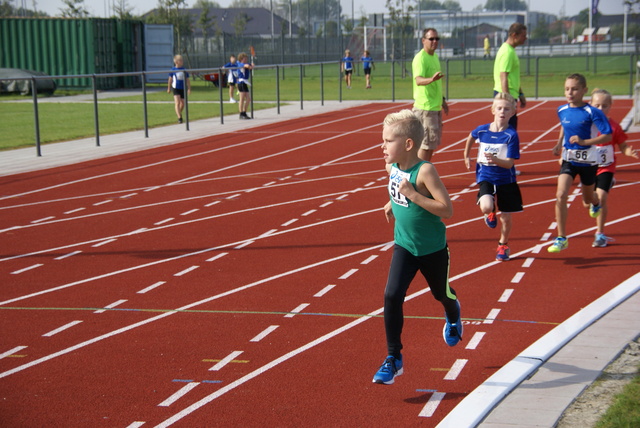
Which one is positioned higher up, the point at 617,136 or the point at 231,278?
the point at 617,136

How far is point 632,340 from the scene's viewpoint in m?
5.52

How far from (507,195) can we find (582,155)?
0.90 metres

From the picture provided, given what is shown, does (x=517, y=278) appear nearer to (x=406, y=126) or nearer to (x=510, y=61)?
(x=406, y=126)

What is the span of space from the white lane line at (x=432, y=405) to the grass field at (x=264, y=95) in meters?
14.8

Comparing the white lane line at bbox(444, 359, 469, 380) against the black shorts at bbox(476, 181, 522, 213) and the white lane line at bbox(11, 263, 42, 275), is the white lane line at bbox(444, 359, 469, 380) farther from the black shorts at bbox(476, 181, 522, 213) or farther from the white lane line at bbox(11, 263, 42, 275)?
the white lane line at bbox(11, 263, 42, 275)

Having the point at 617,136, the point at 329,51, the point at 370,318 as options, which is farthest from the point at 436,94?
the point at 329,51

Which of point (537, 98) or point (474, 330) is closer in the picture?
point (474, 330)

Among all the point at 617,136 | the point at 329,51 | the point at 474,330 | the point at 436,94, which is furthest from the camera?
the point at 329,51

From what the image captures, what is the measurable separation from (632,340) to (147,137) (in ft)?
49.3

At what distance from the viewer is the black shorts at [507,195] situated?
8102 millimetres

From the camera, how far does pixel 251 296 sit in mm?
6969

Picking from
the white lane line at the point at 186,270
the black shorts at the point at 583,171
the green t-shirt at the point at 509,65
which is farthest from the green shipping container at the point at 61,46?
the black shorts at the point at 583,171

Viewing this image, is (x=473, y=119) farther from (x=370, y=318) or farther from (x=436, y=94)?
(x=370, y=318)

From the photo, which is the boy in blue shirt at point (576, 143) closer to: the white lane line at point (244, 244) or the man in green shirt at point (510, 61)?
the white lane line at point (244, 244)
